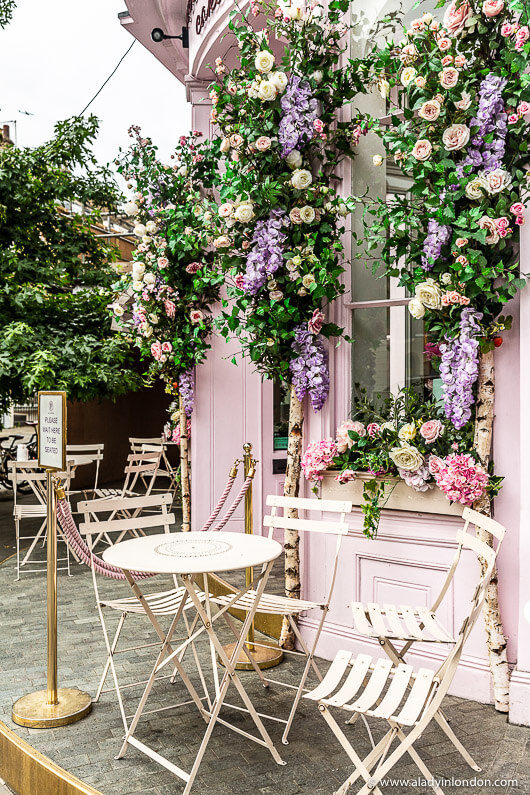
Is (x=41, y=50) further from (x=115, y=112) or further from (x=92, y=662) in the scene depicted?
(x=92, y=662)

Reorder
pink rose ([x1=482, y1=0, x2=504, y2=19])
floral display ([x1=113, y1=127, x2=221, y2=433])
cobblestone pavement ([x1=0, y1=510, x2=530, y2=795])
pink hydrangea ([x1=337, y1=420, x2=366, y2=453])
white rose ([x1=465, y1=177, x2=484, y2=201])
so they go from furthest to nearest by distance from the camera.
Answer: floral display ([x1=113, y1=127, x2=221, y2=433]), pink hydrangea ([x1=337, y1=420, x2=366, y2=453]), white rose ([x1=465, y1=177, x2=484, y2=201]), pink rose ([x1=482, y1=0, x2=504, y2=19]), cobblestone pavement ([x1=0, y1=510, x2=530, y2=795])

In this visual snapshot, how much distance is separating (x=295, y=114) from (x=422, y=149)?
0.83m

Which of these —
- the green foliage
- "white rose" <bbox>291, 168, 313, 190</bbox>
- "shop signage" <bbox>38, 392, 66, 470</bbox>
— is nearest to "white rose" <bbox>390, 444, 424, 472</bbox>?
"white rose" <bbox>291, 168, 313, 190</bbox>

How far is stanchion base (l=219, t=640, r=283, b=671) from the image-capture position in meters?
3.76

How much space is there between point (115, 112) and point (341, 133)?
81.2 feet

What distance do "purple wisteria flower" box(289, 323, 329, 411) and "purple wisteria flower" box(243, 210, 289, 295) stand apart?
38 cm

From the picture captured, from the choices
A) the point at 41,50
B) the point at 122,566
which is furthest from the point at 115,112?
the point at 122,566

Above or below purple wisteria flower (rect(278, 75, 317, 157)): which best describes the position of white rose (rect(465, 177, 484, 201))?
below

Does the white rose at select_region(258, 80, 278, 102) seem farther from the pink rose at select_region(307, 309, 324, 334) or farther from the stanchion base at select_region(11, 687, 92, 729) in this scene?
the stanchion base at select_region(11, 687, 92, 729)

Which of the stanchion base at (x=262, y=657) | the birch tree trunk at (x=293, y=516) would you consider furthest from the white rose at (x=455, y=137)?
the stanchion base at (x=262, y=657)

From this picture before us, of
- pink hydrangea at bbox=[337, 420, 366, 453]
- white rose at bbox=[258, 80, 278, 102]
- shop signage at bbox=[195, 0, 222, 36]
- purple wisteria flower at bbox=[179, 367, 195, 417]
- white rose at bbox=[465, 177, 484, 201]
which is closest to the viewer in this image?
white rose at bbox=[465, 177, 484, 201]

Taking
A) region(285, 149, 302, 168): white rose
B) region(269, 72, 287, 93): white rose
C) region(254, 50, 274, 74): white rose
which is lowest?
region(285, 149, 302, 168): white rose

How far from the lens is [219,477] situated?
6.19 meters

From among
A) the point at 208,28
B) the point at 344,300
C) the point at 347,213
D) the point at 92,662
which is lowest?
the point at 92,662
